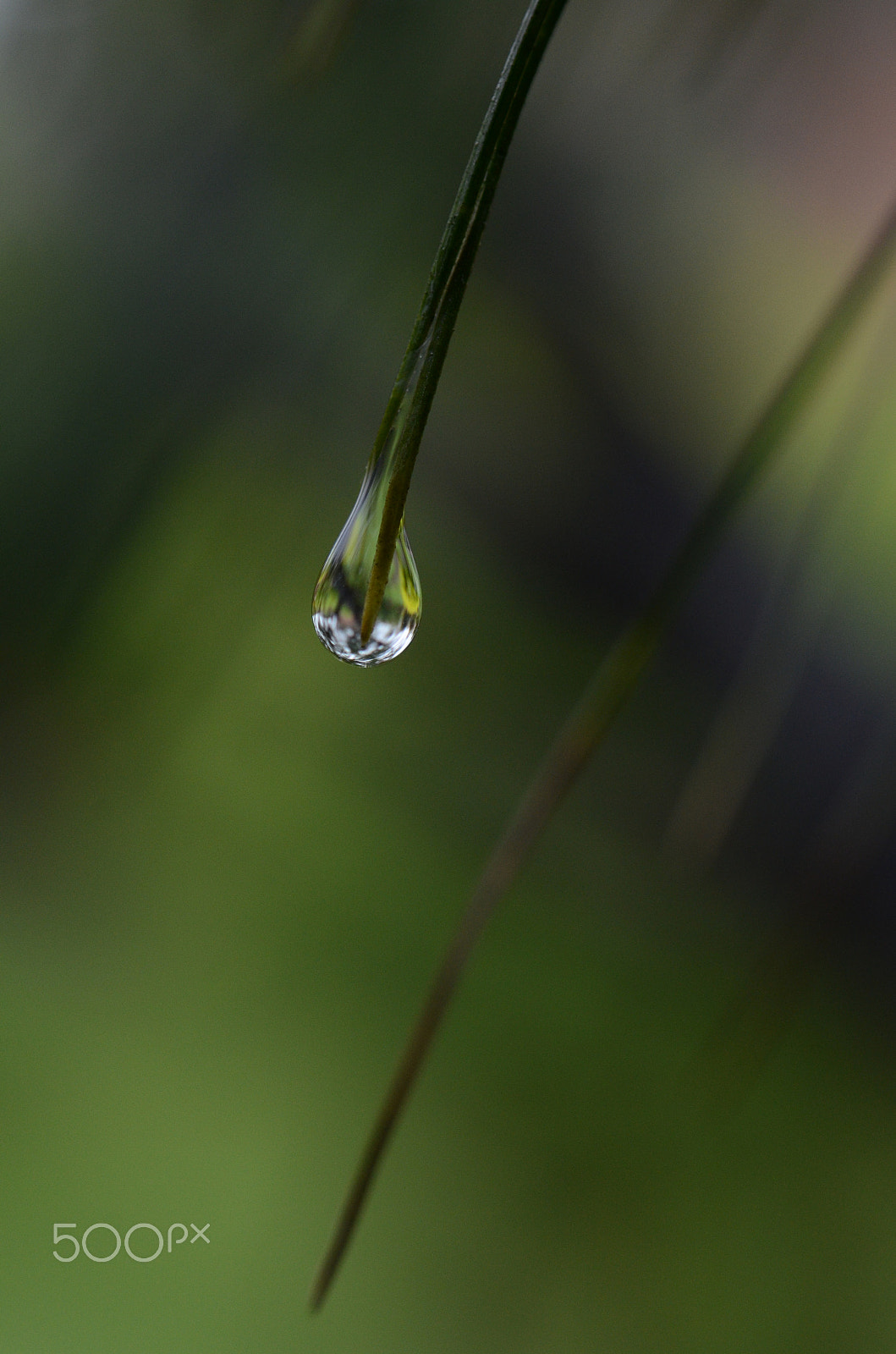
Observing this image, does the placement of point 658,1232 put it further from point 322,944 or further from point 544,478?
point 544,478

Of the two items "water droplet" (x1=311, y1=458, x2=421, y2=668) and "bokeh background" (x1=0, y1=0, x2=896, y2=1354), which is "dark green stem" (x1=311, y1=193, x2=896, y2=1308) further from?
"bokeh background" (x1=0, y1=0, x2=896, y2=1354)

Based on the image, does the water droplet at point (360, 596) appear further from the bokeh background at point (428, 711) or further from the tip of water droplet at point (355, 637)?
the bokeh background at point (428, 711)

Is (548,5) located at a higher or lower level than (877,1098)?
higher

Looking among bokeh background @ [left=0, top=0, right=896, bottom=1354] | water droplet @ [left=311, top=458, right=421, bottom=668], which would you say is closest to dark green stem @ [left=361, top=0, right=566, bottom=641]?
water droplet @ [left=311, top=458, right=421, bottom=668]

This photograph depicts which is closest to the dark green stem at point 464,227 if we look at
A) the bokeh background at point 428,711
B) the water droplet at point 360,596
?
the water droplet at point 360,596

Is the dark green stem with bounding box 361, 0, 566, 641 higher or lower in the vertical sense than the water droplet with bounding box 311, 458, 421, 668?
higher

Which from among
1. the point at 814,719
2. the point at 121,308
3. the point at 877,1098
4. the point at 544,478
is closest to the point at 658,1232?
the point at 877,1098
